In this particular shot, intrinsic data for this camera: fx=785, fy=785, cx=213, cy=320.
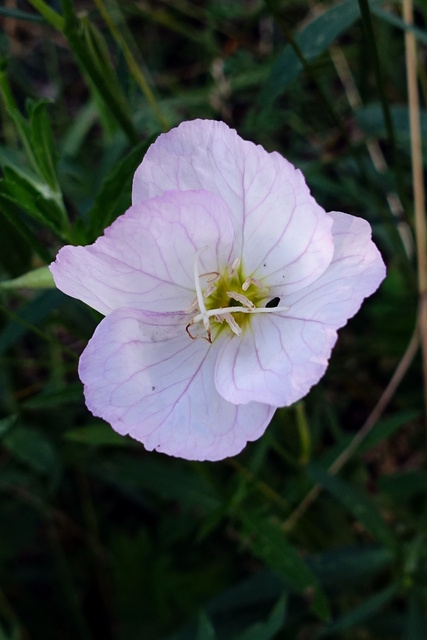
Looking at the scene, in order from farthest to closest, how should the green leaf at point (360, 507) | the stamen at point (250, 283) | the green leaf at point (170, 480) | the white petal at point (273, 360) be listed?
the green leaf at point (170, 480) → the green leaf at point (360, 507) → the stamen at point (250, 283) → the white petal at point (273, 360)

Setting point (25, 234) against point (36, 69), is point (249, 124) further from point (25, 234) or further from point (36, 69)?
point (36, 69)

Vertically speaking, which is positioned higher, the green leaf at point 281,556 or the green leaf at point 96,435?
the green leaf at point 96,435

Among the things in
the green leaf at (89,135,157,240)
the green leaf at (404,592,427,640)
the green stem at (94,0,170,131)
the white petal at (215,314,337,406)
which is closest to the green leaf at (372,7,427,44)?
the green stem at (94,0,170,131)

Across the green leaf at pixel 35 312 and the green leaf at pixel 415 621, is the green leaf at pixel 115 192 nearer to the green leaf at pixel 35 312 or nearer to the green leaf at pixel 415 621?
the green leaf at pixel 35 312

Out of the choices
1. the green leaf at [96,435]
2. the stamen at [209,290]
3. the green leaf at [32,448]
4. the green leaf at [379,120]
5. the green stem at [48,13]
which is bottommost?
the green leaf at [32,448]

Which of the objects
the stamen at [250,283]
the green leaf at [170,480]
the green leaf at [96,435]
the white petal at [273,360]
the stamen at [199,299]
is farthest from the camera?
the green leaf at [170,480]

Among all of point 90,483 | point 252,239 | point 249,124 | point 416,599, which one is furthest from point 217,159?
point 90,483

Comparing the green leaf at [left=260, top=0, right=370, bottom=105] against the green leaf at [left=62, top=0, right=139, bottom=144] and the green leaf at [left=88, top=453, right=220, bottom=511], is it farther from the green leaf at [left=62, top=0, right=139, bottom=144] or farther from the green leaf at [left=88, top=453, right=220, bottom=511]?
the green leaf at [left=88, top=453, right=220, bottom=511]

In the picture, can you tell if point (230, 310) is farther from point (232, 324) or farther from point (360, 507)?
point (360, 507)

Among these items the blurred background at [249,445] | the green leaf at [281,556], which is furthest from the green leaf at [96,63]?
the green leaf at [281,556]
